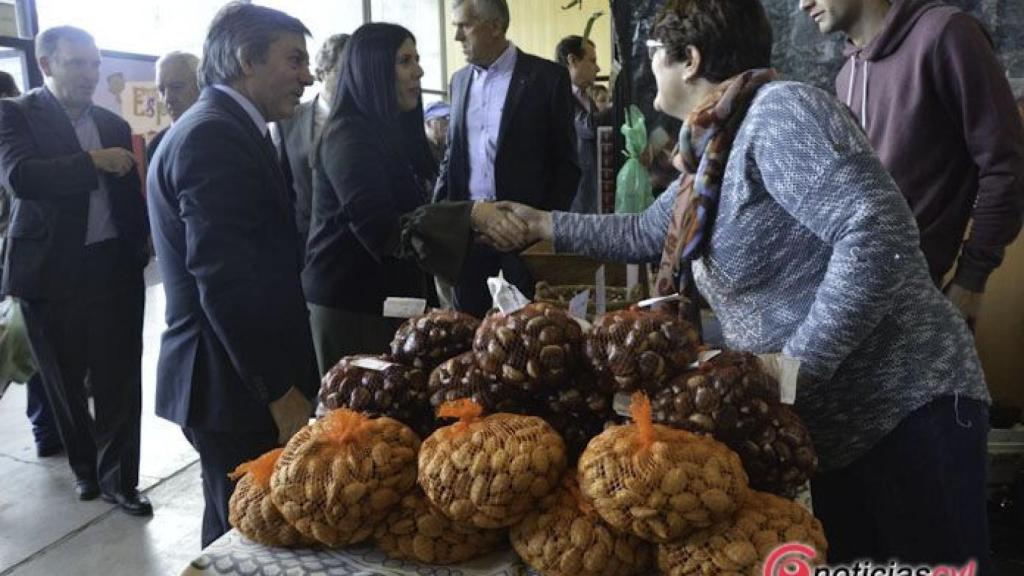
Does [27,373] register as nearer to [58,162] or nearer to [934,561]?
[58,162]

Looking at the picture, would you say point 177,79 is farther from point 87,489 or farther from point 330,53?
point 87,489

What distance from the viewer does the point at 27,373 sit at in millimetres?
3229

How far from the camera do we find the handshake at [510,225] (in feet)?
5.58

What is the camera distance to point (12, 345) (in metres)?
3.16

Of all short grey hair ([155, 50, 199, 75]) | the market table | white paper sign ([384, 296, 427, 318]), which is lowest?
Answer: the market table

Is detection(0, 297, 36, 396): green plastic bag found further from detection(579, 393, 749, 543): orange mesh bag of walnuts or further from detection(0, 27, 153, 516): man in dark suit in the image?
detection(579, 393, 749, 543): orange mesh bag of walnuts

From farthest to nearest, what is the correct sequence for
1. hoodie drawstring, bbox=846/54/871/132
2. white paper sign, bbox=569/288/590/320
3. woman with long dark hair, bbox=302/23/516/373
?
1. hoodie drawstring, bbox=846/54/871/132
2. woman with long dark hair, bbox=302/23/516/373
3. white paper sign, bbox=569/288/590/320

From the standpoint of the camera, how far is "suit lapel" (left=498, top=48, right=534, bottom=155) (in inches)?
122

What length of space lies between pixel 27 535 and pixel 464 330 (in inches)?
96.6

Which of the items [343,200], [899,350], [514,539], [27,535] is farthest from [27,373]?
Answer: [899,350]

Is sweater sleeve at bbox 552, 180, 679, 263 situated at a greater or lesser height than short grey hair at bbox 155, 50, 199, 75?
lesser

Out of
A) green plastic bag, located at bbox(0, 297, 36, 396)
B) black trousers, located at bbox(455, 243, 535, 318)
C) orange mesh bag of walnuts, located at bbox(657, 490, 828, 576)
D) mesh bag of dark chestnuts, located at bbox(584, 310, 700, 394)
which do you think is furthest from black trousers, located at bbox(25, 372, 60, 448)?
orange mesh bag of walnuts, located at bbox(657, 490, 828, 576)

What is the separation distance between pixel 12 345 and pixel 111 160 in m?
0.94

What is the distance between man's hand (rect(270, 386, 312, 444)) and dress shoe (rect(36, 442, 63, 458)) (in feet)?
7.64
